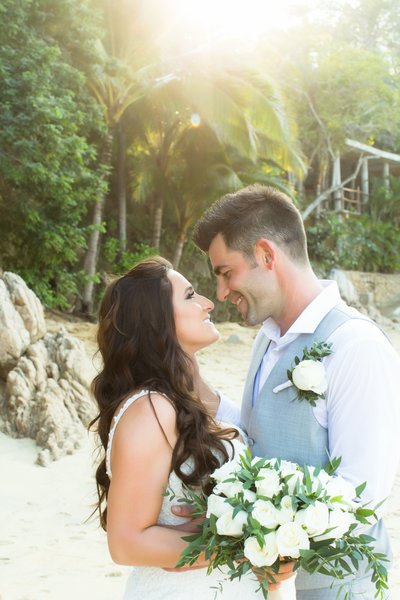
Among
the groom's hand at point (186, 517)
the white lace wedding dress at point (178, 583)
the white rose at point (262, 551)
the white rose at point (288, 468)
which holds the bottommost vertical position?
the white lace wedding dress at point (178, 583)

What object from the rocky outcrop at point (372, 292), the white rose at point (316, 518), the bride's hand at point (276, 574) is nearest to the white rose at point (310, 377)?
the white rose at point (316, 518)

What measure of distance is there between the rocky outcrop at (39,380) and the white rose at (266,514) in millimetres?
5959

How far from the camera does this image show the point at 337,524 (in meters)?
2.05

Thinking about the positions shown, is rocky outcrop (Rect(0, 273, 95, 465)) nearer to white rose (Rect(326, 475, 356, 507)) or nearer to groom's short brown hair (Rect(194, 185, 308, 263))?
groom's short brown hair (Rect(194, 185, 308, 263))

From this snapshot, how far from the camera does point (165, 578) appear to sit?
251cm

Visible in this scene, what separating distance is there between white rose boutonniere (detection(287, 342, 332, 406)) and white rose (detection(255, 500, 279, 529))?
1.41ft

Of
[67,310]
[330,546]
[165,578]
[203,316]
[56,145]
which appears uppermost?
[56,145]

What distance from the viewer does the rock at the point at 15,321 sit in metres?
8.74

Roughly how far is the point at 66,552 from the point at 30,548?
0.97 ft

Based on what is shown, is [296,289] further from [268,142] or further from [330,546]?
[268,142]

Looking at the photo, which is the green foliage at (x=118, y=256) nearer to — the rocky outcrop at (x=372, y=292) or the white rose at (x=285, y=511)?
the rocky outcrop at (x=372, y=292)

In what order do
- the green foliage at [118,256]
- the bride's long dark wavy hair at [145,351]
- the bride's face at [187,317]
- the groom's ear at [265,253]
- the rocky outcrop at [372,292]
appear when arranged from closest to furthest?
the bride's long dark wavy hair at [145,351] < the bride's face at [187,317] < the groom's ear at [265,253] < the green foliage at [118,256] < the rocky outcrop at [372,292]

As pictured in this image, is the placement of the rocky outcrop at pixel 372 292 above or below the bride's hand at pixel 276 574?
below

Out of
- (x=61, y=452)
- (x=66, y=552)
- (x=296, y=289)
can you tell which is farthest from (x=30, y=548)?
(x=296, y=289)
